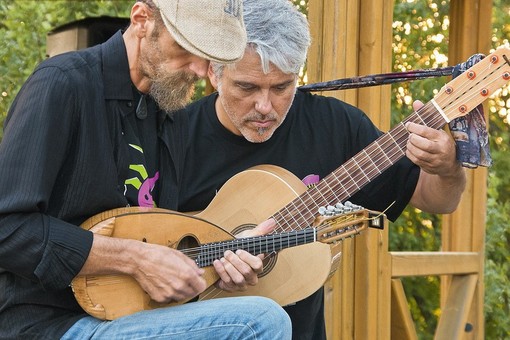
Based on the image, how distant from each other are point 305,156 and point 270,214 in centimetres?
30

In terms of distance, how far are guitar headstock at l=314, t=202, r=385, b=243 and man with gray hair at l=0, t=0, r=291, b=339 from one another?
0.42 meters

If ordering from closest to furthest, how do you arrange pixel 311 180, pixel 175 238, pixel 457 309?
pixel 175 238 → pixel 311 180 → pixel 457 309

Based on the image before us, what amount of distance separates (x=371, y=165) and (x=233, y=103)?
57 cm

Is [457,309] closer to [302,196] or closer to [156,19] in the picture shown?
[302,196]

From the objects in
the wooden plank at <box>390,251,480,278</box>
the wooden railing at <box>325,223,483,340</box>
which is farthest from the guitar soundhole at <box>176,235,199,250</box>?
the wooden plank at <box>390,251,480,278</box>

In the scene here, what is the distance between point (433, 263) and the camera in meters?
5.10

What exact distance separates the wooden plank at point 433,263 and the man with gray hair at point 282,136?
3.13 feet

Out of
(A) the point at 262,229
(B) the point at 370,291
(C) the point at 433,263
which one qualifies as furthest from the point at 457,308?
(A) the point at 262,229

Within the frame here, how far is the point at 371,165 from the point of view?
351 cm

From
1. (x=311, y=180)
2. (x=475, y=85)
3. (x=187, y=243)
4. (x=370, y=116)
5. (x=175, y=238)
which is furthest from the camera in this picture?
(x=370, y=116)

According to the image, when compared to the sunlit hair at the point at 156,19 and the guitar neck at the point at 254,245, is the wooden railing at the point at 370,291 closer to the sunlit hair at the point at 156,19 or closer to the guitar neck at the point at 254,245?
the guitar neck at the point at 254,245

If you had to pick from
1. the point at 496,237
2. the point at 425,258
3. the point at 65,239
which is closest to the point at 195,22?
the point at 65,239

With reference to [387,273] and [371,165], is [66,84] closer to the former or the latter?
[371,165]

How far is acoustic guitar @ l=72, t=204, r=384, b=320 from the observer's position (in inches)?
112
